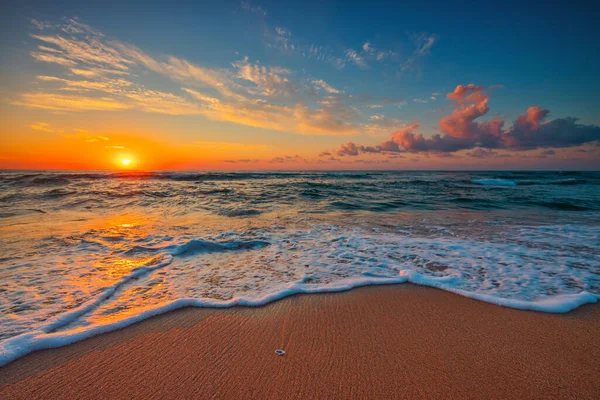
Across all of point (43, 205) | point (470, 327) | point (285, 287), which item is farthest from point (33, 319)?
point (43, 205)

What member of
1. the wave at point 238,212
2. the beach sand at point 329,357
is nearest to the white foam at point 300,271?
the beach sand at point 329,357

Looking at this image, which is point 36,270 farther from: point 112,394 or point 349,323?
point 349,323

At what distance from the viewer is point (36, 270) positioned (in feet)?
12.4

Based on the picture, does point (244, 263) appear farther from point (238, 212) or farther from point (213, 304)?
point (238, 212)

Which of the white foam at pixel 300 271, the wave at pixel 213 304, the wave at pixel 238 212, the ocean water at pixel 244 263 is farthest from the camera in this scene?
the wave at pixel 238 212

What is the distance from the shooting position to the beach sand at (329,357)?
71.6 inches

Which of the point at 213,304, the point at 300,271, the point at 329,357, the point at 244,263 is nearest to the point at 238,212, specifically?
the point at 244,263

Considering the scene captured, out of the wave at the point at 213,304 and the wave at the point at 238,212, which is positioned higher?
the wave at the point at 213,304

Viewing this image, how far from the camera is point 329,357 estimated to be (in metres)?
2.12

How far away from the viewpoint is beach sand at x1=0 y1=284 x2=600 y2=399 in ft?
5.96

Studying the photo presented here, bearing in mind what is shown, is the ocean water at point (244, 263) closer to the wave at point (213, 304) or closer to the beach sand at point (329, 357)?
the wave at point (213, 304)

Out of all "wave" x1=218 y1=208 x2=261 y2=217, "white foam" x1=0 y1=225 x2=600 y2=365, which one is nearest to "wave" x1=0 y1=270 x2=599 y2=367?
"white foam" x1=0 y1=225 x2=600 y2=365

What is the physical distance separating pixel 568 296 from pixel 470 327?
1.69 meters

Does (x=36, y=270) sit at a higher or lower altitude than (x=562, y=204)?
higher
